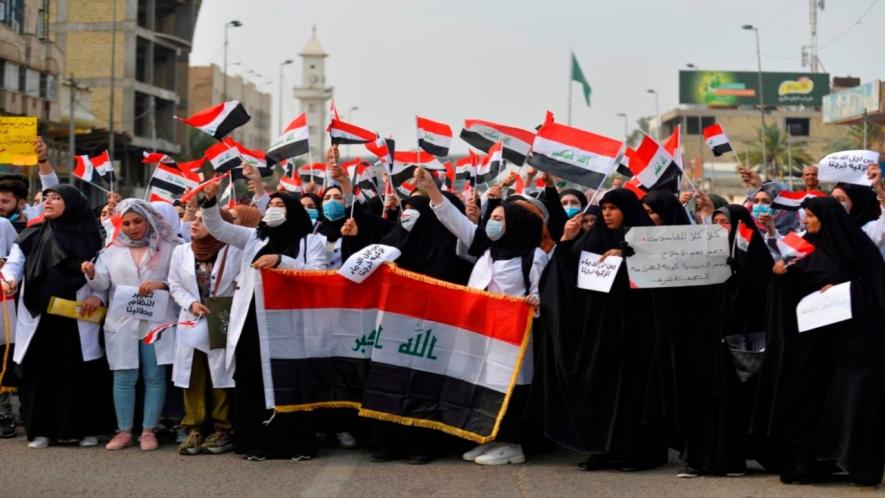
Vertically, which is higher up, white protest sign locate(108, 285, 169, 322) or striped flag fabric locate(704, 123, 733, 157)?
striped flag fabric locate(704, 123, 733, 157)

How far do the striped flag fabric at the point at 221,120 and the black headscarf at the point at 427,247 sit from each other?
2.10 meters

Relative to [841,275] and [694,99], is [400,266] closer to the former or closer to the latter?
[841,275]

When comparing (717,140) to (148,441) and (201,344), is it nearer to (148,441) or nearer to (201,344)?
(201,344)

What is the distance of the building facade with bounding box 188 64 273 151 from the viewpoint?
295 feet

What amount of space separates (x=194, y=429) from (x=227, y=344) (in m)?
0.62

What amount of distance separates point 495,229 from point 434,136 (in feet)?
9.77

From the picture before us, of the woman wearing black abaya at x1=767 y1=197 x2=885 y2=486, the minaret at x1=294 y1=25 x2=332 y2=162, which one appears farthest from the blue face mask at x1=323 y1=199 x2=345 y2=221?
the minaret at x1=294 y1=25 x2=332 y2=162

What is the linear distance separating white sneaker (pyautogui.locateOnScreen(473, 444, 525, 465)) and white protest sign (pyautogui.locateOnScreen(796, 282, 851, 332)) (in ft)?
6.22

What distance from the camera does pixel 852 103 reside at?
5528cm

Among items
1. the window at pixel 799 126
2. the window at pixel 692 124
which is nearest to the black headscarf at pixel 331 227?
the window at pixel 692 124

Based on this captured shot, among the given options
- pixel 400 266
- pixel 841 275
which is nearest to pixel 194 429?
pixel 400 266

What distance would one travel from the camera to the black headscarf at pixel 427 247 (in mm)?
8109

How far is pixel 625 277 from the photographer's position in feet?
24.4

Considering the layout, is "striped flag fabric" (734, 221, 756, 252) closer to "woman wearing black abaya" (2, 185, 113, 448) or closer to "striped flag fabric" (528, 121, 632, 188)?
"striped flag fabric" (528, 121, 632, 188)
